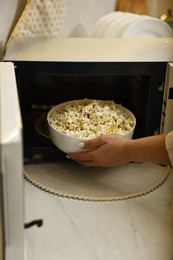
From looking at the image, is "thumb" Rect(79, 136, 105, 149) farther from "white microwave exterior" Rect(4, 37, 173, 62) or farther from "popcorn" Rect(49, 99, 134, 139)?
"white microwave exterior" Rect(4, 37, 173, 62)

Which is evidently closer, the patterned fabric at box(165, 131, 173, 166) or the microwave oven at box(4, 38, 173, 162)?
the patterned fabric at box(165, 131, 173, 166)

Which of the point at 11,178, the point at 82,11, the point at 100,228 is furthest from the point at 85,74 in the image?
the point at 82,11

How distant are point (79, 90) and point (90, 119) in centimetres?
16

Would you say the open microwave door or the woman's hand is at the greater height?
the open microwave door

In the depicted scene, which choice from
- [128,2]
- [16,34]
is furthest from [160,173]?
[128,2]

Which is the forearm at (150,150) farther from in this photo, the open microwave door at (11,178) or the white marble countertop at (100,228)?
the open microwave door at (11,178)

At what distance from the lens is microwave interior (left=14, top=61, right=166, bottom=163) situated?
2.80ft

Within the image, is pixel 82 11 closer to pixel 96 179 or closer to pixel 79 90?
pixel 79 90

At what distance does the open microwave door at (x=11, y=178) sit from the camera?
0.47m

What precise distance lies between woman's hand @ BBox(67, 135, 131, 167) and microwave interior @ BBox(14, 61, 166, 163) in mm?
107

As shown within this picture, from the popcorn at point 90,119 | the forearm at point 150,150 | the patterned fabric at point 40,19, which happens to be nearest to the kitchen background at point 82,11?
the patterned fabric at point 40,19

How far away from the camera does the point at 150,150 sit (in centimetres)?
79

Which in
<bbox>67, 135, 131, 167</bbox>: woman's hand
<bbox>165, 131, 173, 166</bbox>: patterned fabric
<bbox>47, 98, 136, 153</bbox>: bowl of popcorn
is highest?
<bbox>165, 131, 173, 166</bbox>: patterned fabric

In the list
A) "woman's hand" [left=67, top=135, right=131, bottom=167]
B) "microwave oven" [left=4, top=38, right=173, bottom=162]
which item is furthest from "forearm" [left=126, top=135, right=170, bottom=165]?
"microwave oven" [left=4, top=38, right=173, bottom=162]
